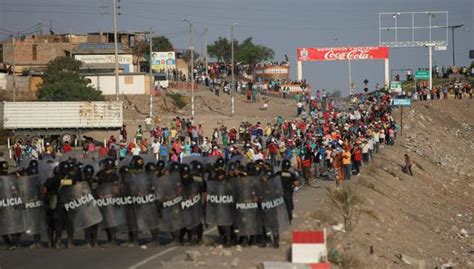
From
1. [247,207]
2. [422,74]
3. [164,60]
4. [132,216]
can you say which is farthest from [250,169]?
[164,60]

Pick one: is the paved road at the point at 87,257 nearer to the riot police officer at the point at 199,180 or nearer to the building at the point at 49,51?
the riot police officer at the point at 199,180

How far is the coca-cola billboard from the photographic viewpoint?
3684 inches

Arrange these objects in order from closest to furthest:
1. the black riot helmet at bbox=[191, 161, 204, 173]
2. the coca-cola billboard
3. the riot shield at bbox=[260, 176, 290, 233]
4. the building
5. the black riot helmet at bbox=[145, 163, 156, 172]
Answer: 1. the riot shield at bbox=[260, 176, 290, 233]
2. the black riot helmet at bbox=[145, 163, 156, 172]
3. the black riot helmet at bbox=[191, 161, 204, 173]
4. the coca-cola billboard
5. the building

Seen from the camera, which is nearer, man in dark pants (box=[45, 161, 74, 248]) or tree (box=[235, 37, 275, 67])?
man in dark pants (box=[45, 161, 74, 248])

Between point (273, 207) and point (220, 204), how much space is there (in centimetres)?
96

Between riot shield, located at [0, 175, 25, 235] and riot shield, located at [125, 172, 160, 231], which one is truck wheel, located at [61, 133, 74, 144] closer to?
riot shield, located at [0, 175, 25, 235]

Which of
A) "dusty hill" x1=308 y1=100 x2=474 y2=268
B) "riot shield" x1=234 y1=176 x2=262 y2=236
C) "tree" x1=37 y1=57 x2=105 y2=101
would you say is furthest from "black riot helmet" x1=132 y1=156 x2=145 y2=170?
"tree" x1=37 y1=57 x2=105 y2=101

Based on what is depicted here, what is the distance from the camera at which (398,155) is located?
169ft

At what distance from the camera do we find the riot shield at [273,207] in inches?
826

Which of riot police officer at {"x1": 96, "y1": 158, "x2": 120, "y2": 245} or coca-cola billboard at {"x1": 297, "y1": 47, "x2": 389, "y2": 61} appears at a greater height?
coca-cola billboard at {"x1": 297, "y1": 47, "x2": 389, "y2": 61}

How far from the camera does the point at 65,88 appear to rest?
259 ft

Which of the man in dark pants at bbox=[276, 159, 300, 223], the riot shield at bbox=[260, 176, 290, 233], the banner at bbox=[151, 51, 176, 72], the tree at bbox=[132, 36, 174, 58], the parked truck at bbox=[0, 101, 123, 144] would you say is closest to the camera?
the riot shield at bbox=[260, 176, 290, 233]

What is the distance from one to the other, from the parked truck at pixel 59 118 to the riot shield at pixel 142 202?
40.7 meters

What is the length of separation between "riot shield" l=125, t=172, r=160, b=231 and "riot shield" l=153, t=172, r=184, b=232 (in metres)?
0.14
